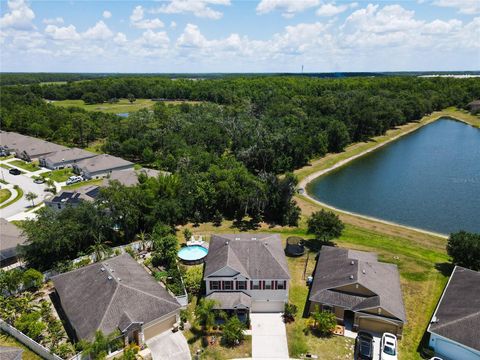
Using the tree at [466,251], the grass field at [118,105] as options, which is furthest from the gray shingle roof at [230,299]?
the grass field at [118,105]

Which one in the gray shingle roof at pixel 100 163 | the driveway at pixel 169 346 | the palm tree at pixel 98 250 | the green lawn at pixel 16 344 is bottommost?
the green lawn at pixel 16 344

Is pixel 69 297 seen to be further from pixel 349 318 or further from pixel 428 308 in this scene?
pixel 428 308

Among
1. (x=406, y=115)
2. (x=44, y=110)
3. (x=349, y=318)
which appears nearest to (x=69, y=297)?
(x=349, y=318)

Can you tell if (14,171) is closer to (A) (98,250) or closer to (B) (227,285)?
(A) (98,250)

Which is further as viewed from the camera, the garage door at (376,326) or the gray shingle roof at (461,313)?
the garage door at (376,326)

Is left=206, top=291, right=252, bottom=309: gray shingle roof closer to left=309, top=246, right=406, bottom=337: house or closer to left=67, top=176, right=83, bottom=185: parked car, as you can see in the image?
left=309, top=246, right=406, bottom=337: house

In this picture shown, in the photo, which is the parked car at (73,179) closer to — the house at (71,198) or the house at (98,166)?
the house at (98,166)

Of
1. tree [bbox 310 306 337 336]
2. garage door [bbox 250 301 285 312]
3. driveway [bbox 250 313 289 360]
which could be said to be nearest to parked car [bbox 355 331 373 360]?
tree [bbox 310 306 337 336]

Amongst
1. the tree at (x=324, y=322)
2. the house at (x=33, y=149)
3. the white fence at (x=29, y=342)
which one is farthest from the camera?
the house at (x=33, y=149)
